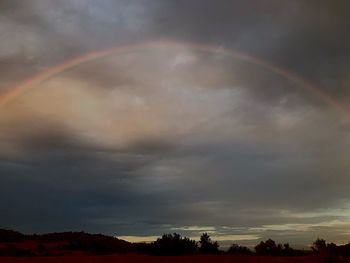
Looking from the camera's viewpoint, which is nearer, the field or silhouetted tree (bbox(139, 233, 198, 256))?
the field

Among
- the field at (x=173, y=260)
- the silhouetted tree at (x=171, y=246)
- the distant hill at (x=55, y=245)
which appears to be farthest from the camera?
the distant hill at (x=55, y=245)

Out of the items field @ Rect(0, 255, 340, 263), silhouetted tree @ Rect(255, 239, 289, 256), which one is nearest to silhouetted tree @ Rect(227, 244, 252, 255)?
silhouetted tree @ Rect(255, 239, 289, 256)

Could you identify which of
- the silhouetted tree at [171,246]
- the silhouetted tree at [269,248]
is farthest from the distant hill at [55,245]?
the silhouetted tree at [269,248]

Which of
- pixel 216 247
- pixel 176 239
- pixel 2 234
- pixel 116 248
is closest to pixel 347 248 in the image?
pixel 216 247

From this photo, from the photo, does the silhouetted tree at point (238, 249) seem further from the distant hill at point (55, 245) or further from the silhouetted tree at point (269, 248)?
the distant hill at point (55, 245)

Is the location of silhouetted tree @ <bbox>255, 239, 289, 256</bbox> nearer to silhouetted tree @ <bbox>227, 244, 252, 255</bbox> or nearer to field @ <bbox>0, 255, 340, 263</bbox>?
silhouetted tree @ <bbox>227, 244, 252, 255</bbox>

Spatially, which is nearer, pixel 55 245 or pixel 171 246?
pixel 171 246

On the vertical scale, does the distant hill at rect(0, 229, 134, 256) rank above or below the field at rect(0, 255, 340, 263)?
above

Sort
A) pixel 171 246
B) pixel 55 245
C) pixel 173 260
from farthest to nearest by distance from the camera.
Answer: pixel 55 245 < pixel 171 246 < pixel 173 260

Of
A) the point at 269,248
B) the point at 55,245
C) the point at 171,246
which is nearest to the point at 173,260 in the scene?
the point at 171,246

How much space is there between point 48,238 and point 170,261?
98.6 ft

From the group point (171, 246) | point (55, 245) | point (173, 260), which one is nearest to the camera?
point (173, 260)

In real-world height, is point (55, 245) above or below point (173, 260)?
above

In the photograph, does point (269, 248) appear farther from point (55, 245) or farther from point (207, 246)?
point (55, 245)
